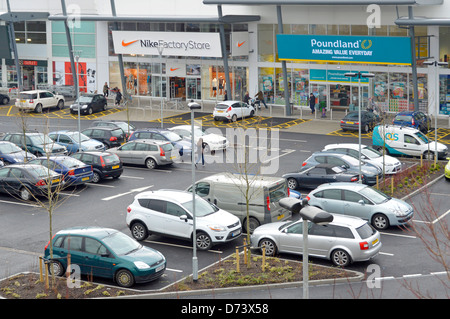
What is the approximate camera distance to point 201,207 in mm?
22922

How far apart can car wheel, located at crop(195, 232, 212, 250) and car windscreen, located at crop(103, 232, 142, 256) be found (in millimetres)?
2702

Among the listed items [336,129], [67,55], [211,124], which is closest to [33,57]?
[67,55]

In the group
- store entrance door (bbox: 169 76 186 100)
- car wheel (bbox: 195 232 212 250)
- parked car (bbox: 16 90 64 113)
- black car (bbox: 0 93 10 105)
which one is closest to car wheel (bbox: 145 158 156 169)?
car wheel (bbox: 195 232 212 250)

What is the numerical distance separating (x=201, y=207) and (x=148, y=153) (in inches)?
432

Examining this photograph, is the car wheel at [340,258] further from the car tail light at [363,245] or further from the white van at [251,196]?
the white van at [251,196]

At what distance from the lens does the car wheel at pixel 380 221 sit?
2402 centimetres

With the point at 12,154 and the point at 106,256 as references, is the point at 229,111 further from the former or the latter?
the point at 106,256

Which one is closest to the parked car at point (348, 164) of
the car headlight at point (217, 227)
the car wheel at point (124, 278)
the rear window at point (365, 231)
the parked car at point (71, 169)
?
the rear window at point (365, 231)

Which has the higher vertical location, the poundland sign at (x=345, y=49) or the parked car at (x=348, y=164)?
the poundland sign at (x=345, y=49)

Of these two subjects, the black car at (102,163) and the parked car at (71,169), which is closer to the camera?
the parked car at (71,169)

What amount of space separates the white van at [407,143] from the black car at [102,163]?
11.9 metres

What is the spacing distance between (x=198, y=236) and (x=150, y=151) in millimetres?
11769

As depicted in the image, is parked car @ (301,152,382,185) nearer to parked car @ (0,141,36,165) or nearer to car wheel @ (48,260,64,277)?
parked car @ (0,141,36,165)
